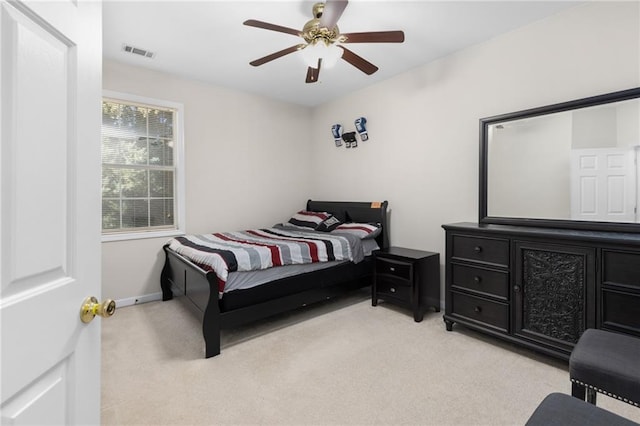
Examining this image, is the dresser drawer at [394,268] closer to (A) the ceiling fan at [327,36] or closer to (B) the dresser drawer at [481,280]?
(B) the dresser drawer at [481,280]

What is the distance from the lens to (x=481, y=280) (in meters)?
2.57

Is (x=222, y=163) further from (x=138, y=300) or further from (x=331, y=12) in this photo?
(x=331, y=12)

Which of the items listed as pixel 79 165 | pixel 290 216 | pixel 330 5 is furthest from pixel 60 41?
pixel 290 216

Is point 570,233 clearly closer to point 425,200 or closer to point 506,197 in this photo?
point 506,197

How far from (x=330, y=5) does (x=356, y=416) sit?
2429 mm

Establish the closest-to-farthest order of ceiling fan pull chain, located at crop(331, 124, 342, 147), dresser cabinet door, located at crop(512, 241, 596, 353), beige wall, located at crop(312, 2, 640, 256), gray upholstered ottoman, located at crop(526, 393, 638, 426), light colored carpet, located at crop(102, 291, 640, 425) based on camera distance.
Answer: gray upholstered ottoman, located at crop(526, 393, 638, 426), light colored carpet, located at crop(102, 291, 640, 425), dresser cabinet door, located at crop(512, 241, 596, 353), beige wall, located at crop(312, 2, 640, 256), ceiling fan pull chain, located at crop(331, 124, 342, 147)

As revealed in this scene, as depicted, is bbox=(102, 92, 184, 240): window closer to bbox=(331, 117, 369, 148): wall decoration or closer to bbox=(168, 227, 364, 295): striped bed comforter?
bbox=(168, 227, 364, 295): striped bed comforter

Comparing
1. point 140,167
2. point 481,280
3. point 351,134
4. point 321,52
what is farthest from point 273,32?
point 481,280

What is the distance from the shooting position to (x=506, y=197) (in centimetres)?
281

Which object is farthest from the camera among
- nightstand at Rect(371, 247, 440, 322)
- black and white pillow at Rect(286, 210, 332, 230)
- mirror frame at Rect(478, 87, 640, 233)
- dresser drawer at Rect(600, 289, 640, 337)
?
black and white pillow at Rect(286, 210, 332, 230)

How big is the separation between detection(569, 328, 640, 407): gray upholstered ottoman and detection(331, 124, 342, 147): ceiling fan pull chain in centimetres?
364

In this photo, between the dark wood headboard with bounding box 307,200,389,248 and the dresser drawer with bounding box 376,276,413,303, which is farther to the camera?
the dark wood headboard with bounding box 307,200,389,248

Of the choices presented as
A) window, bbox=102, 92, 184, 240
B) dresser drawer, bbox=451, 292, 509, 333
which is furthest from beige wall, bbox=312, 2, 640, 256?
window, bbox=102, 92, 184, 240

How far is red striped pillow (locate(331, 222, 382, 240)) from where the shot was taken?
364 cm
